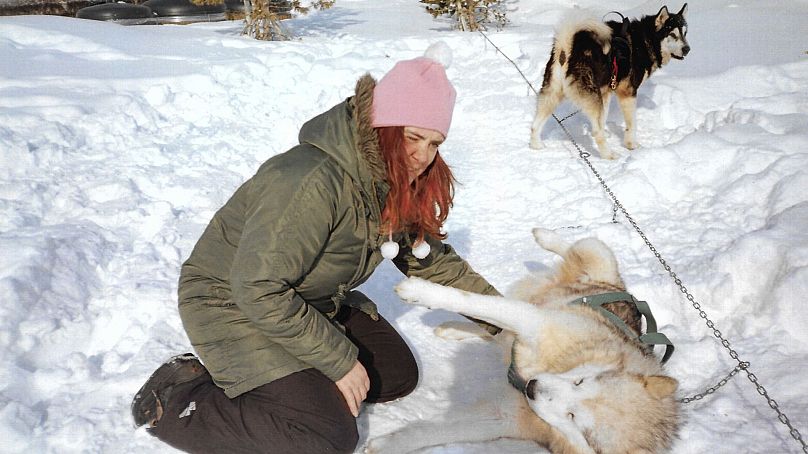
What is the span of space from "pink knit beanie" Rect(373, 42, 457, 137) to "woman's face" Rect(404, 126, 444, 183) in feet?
0.10

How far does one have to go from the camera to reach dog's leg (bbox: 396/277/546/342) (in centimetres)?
188

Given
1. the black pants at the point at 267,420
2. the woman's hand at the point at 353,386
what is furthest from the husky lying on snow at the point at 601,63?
the black pants at the point at 267,420

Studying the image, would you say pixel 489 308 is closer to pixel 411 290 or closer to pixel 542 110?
pixel 411 290

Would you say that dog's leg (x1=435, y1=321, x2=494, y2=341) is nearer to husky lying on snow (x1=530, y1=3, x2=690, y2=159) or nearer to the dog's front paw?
the dog's front paw

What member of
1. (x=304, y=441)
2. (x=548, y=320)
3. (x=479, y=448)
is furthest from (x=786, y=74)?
(x=304, y=441)

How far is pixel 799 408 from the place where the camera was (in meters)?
1.94

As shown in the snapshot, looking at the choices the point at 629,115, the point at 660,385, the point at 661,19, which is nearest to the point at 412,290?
the point at 660,385

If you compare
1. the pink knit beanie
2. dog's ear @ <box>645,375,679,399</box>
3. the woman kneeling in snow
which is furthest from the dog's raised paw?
dog's ear @ <box>645,375,679,399</box>

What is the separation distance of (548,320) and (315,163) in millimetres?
1094

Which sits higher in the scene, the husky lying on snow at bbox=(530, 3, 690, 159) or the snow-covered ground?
the husky lying on snow at bbox=(530, 3, 690, 159)

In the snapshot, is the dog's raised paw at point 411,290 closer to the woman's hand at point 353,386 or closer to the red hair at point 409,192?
the red hair at point 409,192

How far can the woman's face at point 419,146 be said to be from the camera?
5.15 ft

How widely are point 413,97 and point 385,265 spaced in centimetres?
168

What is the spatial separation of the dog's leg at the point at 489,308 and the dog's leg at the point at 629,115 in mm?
3699
